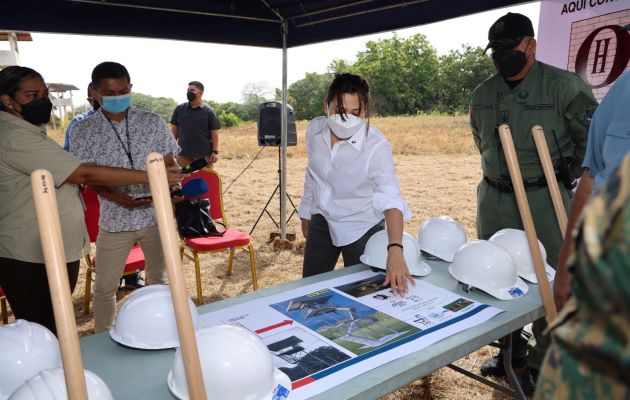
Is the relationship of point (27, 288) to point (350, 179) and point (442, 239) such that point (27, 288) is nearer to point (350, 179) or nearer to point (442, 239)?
point (350, 179)

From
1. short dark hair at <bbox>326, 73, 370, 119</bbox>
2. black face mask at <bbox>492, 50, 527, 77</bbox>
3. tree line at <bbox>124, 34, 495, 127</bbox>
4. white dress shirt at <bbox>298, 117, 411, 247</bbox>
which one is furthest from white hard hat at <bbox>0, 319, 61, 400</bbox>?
tree line at <bbox>124, 34, 495, 127</bbox>

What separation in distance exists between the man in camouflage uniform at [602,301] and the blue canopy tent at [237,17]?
2846 millimetres

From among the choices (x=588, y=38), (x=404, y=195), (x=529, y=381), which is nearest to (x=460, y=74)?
(x=404, y=195)

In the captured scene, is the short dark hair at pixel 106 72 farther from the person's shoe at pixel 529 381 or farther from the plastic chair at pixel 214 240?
the person's shoe at pixel 529 381

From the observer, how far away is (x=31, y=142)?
1.89 meters

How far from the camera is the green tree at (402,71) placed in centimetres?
3069

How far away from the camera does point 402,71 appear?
32.5 meters

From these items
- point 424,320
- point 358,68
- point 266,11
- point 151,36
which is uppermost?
point 358,68

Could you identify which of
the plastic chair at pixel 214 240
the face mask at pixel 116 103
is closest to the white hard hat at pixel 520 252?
the face mask at pixel 116 103

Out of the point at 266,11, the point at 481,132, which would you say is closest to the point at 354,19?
the point at 266,11

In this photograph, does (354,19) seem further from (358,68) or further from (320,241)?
(358,68)

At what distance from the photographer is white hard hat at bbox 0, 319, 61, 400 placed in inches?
42.6

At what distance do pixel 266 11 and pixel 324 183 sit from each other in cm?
227

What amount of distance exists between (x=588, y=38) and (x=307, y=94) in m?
33.1
